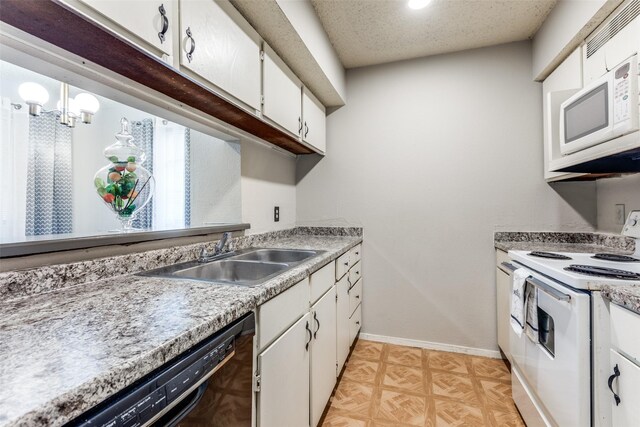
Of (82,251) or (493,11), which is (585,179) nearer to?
(493,11)

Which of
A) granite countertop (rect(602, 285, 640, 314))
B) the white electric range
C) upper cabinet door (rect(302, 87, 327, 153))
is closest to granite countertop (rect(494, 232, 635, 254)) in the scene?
the white electric range

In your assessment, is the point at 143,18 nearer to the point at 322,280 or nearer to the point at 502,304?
the point at 322,280

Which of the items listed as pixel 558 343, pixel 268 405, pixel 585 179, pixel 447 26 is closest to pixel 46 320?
pixel 268 405

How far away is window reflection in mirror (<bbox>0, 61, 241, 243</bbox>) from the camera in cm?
120

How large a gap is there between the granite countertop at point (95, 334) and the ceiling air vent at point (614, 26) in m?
1.92

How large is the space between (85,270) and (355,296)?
179cm

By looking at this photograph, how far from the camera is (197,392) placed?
642 mm

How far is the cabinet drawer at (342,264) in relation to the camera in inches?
72.0

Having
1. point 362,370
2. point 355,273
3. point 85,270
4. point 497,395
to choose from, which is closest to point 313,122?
point 355,273

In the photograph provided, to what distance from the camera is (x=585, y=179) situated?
2.09 meters

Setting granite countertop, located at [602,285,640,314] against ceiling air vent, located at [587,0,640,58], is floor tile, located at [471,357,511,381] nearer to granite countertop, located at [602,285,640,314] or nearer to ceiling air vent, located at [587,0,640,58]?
granite countertop, located at [602,285,640,314]

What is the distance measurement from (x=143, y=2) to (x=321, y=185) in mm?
1962

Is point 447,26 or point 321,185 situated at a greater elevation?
point 447,26

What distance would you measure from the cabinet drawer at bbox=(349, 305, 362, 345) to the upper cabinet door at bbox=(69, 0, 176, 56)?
1973mm
